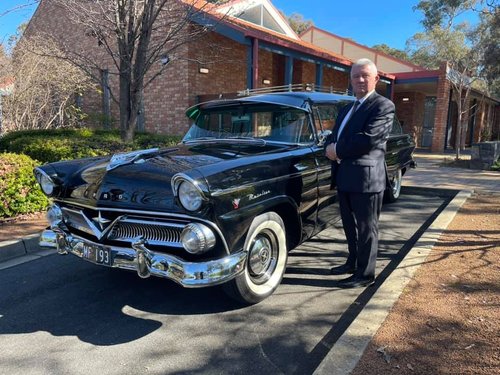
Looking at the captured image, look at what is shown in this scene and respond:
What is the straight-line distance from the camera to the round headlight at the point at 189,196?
9.11ft

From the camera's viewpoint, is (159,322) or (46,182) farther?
(46,182)

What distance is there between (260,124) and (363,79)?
1.18 metres

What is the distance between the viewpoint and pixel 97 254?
310cm

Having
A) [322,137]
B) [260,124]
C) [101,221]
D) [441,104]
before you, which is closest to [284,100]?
[260,124]

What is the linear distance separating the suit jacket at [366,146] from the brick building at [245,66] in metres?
4.12

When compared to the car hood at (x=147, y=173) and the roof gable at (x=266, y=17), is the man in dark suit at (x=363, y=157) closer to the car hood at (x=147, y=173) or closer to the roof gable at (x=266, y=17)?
the car hood at (x=147, y=173)

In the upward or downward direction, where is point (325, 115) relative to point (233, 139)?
upward

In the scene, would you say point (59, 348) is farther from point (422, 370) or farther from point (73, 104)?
point (73, 104)

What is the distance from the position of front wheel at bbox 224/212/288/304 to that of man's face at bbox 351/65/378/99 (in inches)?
49.9

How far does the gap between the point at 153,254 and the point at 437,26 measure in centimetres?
3279

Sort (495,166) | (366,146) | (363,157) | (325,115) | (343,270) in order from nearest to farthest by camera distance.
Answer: (366,146), (363,157), (343,270), (325,115), (495,166)

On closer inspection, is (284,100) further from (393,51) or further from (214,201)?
(393,51)

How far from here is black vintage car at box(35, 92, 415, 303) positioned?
9.32ft

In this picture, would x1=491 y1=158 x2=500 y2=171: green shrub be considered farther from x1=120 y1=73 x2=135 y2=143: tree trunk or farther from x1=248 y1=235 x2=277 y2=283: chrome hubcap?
x1=248 y1=235 x2=277 y2=283: chrome hubcap
